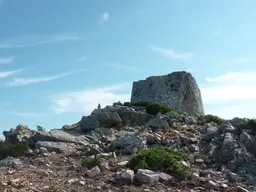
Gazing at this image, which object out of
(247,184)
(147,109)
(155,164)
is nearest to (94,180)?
(155,164)

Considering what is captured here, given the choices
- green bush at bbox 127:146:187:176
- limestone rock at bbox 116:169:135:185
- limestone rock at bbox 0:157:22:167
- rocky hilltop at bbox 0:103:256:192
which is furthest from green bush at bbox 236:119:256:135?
limestone rock at bbox 0:157:22:167

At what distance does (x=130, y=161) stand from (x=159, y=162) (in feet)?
3.16

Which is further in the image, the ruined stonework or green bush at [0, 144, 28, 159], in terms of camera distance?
the ruined stonework

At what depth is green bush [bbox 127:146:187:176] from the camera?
11.4 meters

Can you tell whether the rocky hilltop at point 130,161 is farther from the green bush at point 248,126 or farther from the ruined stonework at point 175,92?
the ruined stonework at point 175,92

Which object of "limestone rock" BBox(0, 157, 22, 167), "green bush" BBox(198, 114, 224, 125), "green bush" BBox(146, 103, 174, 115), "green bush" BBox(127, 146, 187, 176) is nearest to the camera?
"green bush" BBox(127, 146, 187, 176)

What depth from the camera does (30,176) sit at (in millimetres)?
11172

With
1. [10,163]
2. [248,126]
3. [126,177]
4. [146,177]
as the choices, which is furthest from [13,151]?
[248,126]

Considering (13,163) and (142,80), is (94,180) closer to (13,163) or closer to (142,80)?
(13,163)

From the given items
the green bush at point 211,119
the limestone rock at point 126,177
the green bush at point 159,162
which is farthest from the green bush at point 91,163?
the green bush at point 211,119

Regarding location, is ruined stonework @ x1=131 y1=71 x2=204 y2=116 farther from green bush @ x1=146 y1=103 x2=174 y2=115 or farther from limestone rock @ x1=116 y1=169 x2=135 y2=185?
limestone rock @ x1=116 y1=169 x2=135 y2=185

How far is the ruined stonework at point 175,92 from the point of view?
96.9 feet

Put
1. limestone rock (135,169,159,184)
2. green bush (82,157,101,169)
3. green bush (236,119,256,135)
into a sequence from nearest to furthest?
limestone rock (135,169,159,184) → green bush (82,157,101,169) → green bush (236,119,256,135)

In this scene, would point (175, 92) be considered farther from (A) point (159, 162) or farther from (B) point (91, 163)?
(A) point (159, 162)
